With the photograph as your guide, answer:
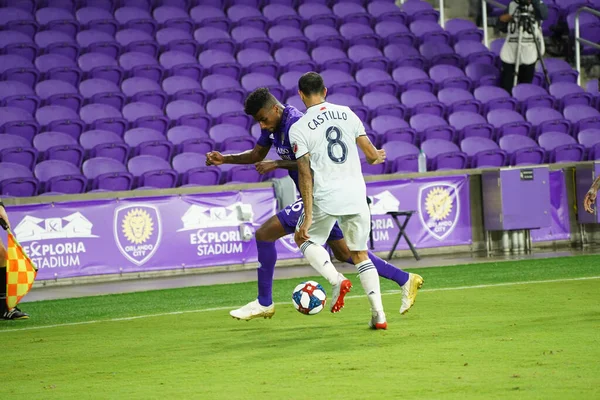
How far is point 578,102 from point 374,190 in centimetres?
778

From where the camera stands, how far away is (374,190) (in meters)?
17.6

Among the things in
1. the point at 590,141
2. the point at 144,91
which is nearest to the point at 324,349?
the point at 144,91

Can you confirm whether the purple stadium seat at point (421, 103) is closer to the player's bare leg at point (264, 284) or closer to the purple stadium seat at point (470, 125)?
the purple stadium seat at point (470, 125)

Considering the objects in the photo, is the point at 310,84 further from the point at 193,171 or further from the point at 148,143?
the point at 148,143

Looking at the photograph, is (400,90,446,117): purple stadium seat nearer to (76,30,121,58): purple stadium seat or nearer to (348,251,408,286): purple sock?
(76,30,121,58): purple stadium seat

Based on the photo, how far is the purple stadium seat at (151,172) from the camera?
17281mm

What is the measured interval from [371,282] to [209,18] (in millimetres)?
15128

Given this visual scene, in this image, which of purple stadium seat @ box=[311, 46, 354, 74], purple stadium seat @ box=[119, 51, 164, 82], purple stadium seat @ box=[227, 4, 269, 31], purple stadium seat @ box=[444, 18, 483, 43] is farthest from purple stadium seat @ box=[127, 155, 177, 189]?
purple stadium seat @ box=[444, 18, 483, 43]

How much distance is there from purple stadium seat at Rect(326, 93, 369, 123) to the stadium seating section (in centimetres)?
5

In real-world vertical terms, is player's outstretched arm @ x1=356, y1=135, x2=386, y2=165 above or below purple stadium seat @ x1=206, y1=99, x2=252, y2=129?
below

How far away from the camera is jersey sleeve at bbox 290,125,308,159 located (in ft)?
27.2

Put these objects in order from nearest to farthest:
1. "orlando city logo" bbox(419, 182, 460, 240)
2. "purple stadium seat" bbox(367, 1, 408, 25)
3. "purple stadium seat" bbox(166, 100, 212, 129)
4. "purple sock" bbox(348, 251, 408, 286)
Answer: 1. "purple sock" bbox(348, 251, 408, 286)
2. "orlando city logo" bbox(419, 182, 460, 240)
3. "purple stadium seat" bbox(166, 100, 212, 129)
4. "purple stadium seat" bbox(367, 1, 408, 25)

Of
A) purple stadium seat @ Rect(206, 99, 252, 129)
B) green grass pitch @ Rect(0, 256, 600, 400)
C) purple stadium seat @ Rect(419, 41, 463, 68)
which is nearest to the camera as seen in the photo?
green grass pitch @ Rect(0, 256, 600, 400)

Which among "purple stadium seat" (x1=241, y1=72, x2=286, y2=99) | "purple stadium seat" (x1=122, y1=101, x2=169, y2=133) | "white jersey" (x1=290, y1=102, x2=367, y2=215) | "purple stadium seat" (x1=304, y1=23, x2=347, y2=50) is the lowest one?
"white jersey" (x1=290, y1=102, x2=367, y2=215)
